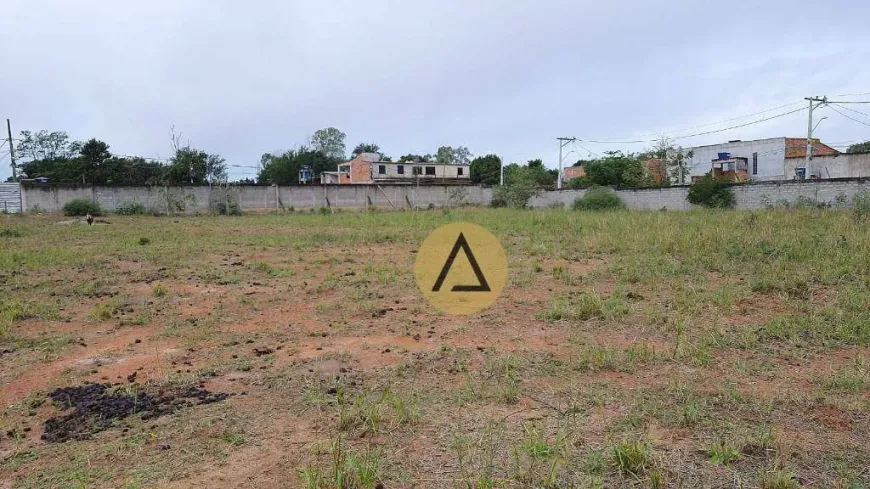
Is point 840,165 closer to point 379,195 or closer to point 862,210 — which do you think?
point 862,210

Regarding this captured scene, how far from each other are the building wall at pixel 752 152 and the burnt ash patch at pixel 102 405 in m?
38.2

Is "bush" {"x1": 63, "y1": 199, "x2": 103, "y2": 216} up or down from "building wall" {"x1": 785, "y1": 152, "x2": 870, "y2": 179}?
down

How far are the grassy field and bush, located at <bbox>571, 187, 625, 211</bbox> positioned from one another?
15780 mm

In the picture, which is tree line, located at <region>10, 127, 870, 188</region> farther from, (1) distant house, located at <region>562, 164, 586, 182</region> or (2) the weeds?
(2) the weeds

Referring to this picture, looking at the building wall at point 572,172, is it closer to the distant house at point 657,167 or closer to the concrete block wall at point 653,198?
the distant house at point 657,167

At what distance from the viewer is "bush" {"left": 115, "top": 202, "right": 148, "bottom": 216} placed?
75.3 ft

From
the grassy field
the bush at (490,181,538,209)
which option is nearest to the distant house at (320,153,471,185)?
the bush at (490,181,538,209)

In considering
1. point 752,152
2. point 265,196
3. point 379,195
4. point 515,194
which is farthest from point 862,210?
point 752,152

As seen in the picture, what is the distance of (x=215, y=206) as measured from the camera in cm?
2536

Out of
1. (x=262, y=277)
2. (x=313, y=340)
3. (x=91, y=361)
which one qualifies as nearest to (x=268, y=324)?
(x=313, y=340)

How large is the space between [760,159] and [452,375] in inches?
1531

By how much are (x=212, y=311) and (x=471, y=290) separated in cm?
300

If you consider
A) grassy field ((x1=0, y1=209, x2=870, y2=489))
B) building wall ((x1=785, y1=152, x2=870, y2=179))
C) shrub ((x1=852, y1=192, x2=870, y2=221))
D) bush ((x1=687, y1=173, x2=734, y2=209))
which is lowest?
grassy field ((x1=0, y1=209, x2=870, y2=489))

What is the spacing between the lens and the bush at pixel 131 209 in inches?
903
